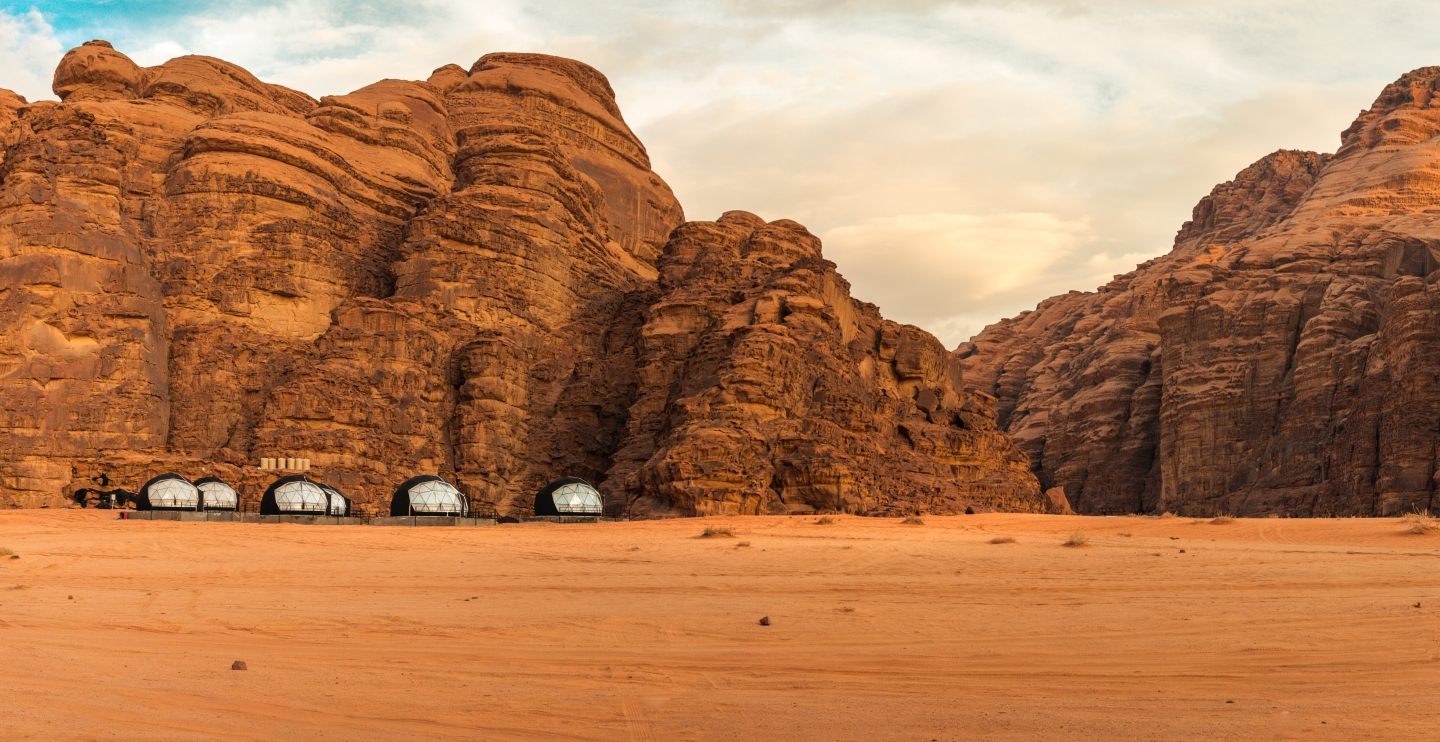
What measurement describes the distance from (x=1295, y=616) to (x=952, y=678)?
5470mm

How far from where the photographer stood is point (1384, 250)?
93.3 metres

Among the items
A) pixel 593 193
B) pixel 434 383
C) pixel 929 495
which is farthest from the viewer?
pixel 593 193

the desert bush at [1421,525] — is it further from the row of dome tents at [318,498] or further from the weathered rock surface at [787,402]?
the row of dome tents at [318,498]

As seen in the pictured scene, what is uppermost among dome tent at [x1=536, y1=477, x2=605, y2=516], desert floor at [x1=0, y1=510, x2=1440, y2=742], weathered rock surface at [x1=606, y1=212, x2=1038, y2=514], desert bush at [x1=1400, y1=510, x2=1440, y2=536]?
weathered rock surface at [x1=606, y1=212, x2=1038, y2=514]

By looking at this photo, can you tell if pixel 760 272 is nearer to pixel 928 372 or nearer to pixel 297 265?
pixel 928 372

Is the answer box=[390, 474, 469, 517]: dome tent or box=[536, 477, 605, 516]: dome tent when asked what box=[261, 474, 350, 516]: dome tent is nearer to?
box=[390, 474, 469, 517]: dome tent

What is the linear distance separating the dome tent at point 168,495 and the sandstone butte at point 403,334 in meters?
4.69

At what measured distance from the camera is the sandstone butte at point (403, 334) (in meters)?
52.5

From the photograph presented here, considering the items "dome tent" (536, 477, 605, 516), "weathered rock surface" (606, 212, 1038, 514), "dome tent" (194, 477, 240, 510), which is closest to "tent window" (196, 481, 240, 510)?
"dome tent" (194, 477, 240, 510)

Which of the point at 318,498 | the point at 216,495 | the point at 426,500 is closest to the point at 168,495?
the point at 216,495

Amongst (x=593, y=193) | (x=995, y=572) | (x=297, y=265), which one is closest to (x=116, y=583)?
(x=995, y=572)

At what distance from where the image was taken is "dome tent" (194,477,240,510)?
48.4 meters

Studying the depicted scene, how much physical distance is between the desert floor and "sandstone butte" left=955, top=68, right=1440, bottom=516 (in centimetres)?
5830

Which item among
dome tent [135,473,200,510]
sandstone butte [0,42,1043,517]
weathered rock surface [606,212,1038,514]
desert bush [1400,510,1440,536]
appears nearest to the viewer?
desert bush [1400,510,1440,536]
